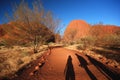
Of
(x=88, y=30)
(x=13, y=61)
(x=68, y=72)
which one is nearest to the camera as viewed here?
(x=68, y=72)

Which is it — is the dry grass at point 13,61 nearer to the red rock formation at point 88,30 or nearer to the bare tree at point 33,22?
the bare tree at point 33,22

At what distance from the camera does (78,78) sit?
16.9 ft

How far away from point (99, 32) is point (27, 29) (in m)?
19.1

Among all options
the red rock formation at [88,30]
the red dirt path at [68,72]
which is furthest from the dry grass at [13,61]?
the red rock formation at [88,30]

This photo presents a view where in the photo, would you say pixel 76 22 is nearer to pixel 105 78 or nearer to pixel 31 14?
pixel 31 14

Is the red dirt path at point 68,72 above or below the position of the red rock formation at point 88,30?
below

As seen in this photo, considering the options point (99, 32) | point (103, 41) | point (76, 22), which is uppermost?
point (76, 22)

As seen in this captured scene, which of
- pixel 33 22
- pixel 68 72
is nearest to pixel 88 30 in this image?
pixel 33 22

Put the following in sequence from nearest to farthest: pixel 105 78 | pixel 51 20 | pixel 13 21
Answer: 1. pixel 105 78
2. pixel 13 21
3. pixel 51 20

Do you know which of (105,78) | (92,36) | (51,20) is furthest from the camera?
(92,36)

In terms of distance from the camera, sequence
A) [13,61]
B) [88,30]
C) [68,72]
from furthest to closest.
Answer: [88,30] < [13,61] < [68,72]

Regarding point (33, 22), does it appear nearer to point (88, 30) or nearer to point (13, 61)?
point (13, 61)

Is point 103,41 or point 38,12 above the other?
point 38,12

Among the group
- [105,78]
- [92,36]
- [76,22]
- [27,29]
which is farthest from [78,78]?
[76,22]
